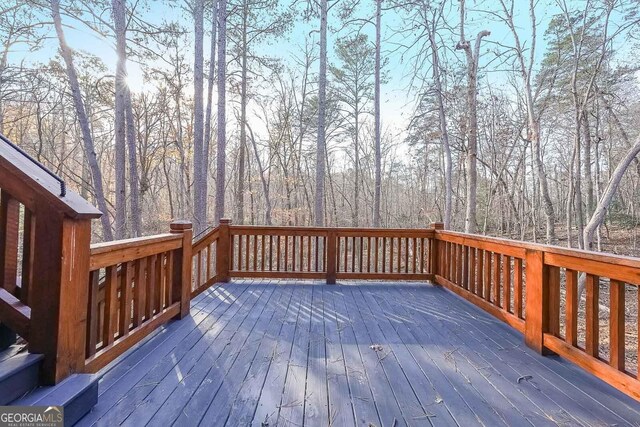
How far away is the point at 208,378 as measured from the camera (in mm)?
1811

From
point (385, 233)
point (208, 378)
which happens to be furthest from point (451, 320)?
point (208, 378)

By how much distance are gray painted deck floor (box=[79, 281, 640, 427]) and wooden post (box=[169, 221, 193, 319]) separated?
217 mm

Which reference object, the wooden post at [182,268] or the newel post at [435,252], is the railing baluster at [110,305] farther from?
the newel post at [435,252]

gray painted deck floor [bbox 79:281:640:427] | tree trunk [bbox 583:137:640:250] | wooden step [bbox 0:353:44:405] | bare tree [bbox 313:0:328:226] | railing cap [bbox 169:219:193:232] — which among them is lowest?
gray painted deck floor [bbox 79:281:640:427]

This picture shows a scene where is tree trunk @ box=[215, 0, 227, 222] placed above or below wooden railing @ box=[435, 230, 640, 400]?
above

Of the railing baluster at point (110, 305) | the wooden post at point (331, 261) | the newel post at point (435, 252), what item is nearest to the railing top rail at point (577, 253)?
the newel post at point (435, 252)

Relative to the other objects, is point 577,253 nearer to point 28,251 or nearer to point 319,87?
point 28,251

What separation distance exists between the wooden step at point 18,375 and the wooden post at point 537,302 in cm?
308

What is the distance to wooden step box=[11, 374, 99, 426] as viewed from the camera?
1.28 m

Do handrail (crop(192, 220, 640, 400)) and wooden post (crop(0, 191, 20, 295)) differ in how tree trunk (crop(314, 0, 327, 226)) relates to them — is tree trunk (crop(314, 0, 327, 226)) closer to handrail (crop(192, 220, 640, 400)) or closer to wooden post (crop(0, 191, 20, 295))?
handrail (crop(192, 220, 640, 400))

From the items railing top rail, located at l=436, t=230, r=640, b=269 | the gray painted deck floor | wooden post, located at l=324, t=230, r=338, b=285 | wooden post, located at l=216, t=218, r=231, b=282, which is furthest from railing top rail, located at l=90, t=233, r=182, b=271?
railing top rail, located at l=436, t=230, r=640, b=269

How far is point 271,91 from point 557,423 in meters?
13.0

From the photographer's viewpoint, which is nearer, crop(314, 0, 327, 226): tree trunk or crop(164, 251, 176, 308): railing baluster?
crop(164, 251, 176, 308): railing baluster

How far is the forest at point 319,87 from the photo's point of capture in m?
6.03
